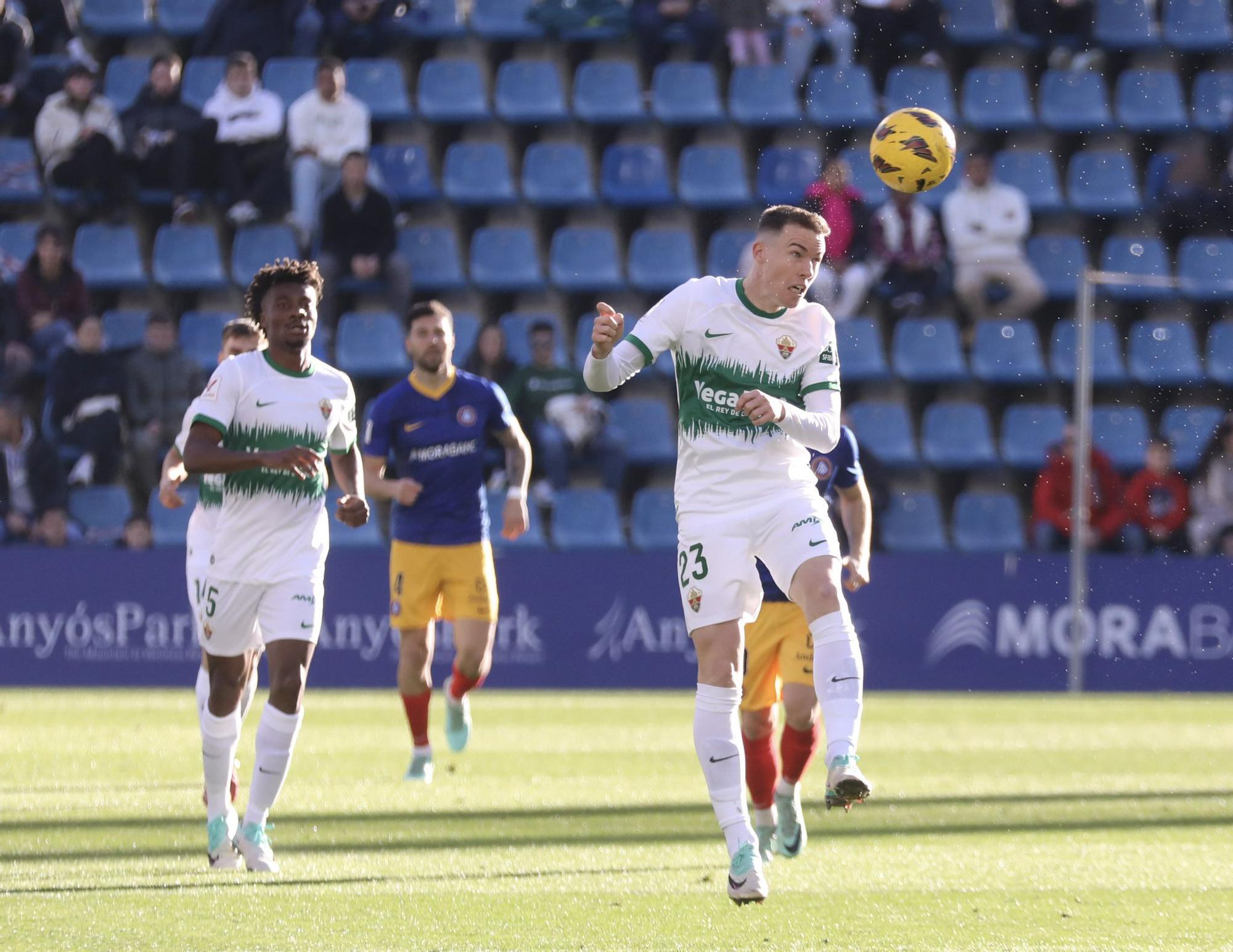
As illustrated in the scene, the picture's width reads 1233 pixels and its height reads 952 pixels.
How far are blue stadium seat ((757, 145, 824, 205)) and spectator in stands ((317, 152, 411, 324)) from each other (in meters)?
3.90

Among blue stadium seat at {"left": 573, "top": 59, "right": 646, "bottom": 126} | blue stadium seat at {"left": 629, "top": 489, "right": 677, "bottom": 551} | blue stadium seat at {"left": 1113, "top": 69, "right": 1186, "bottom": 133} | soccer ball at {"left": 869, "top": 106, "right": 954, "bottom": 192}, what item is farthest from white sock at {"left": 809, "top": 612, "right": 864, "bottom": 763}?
blue stadium seat at {"left": 1113, "top": 69, "right": 1186, "bottom": 133}

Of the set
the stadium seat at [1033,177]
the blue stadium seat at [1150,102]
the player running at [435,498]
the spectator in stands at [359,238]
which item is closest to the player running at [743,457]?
the player running at [435,498]

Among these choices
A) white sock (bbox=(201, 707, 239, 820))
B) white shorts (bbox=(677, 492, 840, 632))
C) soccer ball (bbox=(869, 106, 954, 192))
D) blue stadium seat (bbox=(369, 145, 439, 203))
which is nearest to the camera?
white shorts (bbox=(677, 492, 840, 632))

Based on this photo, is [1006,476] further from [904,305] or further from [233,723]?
[233,723]

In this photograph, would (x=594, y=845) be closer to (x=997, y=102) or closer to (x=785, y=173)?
(x=785, y=173)

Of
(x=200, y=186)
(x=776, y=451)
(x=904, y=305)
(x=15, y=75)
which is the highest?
(x=15, y=75)

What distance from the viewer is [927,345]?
66.7ft

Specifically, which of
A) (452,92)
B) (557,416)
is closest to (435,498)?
(557,416)

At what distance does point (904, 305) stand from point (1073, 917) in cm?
1397

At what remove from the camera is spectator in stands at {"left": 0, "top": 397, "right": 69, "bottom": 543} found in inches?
702

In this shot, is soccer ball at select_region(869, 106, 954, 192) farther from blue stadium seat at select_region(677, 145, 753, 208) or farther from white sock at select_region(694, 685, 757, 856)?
blue stadium seat at select_region(677, 145, 753, 208)

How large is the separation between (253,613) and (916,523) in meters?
12.5

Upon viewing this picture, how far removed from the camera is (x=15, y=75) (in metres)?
20.7

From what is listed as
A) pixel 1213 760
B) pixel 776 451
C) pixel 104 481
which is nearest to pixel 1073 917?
pixel 776 451
